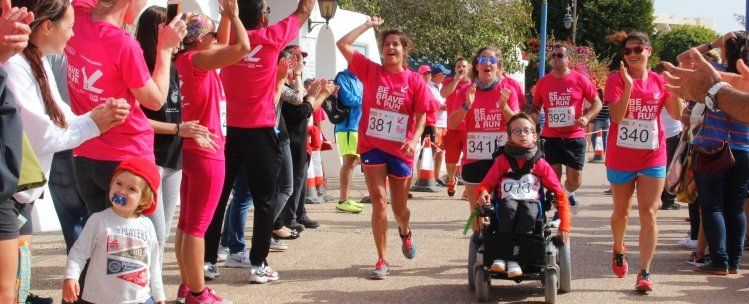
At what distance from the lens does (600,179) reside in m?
18.4

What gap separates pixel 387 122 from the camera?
7.44 meters

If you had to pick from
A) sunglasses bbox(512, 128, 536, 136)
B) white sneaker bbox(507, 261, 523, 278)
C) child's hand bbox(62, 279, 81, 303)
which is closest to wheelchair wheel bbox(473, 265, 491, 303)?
white sneaker bbox(507, 261, 523, 278)

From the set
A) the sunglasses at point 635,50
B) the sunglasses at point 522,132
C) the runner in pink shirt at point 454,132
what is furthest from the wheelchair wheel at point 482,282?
the runner in pink shirt at point 454,132

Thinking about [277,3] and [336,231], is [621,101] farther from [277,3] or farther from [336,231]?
[277,3]

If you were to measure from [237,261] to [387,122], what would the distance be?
170cm

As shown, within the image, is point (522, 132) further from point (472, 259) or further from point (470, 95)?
point (470, 95)

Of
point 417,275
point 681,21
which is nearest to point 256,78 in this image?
point 417,275

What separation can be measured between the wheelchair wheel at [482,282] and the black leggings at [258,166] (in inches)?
59.6

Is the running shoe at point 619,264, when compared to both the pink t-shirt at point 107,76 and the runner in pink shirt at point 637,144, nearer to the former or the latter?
the runner in pink shirt at point 637,144

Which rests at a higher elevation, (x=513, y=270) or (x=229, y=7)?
(x=229, y=7)

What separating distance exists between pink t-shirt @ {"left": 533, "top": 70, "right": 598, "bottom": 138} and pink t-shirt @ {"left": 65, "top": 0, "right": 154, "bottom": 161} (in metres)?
6.09

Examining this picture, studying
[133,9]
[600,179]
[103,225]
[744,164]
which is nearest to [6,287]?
[103,225]

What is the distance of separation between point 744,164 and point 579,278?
1704mm

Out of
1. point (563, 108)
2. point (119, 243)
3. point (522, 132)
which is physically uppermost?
point (563, 108)
